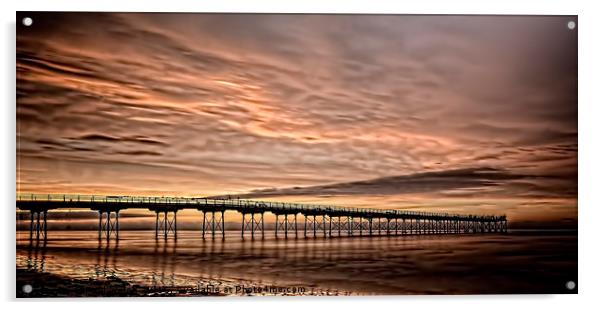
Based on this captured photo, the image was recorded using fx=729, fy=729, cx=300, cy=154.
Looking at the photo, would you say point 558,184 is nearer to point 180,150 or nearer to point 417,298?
point 417,298

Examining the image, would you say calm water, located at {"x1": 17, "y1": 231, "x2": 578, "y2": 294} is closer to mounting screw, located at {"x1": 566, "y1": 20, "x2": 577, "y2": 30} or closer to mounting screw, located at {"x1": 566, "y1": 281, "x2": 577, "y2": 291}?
mounting screw, located at {"x1": 566, "y1": 281, "x2": 577, "y2": 291}

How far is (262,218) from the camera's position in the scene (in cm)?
566

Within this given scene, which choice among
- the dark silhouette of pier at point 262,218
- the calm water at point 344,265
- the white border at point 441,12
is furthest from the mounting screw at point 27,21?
the calm water at point 344,265


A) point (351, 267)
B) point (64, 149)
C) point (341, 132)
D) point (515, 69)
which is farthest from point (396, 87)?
point (64, 149)

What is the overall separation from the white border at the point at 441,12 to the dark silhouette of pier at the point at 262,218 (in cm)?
36

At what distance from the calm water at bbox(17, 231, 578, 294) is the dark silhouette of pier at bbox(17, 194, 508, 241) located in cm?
12

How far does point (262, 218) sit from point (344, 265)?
73 centimetres

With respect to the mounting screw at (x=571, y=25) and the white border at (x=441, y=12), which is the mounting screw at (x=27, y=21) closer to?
the white border at (x=441, y=12)

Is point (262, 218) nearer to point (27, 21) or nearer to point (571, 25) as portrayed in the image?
point (27, 21)

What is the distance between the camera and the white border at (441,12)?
5.24 meters

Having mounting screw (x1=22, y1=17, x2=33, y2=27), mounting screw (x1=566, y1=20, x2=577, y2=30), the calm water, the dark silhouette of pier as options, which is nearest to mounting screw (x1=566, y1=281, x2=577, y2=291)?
the calm water

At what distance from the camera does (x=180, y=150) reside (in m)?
5.40

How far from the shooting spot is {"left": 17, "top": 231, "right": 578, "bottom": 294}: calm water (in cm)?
527

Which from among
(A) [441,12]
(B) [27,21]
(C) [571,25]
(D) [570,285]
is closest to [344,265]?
(D) [570,285]
